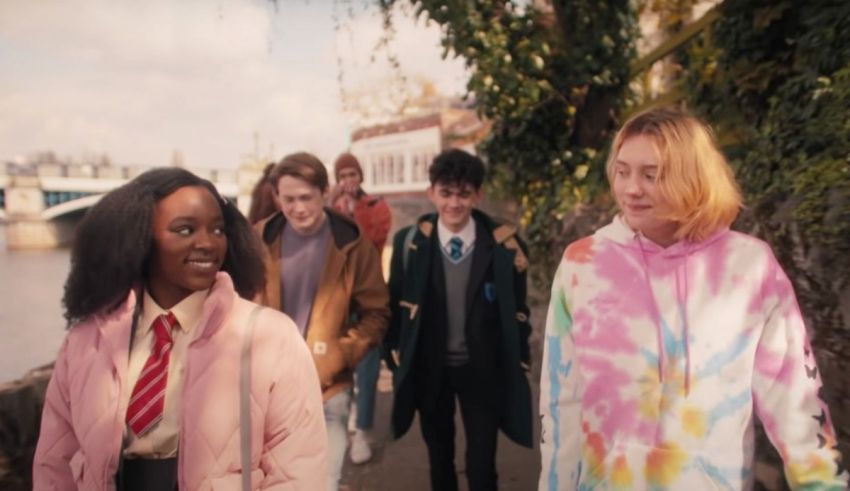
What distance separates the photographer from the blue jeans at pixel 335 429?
2.39 meters

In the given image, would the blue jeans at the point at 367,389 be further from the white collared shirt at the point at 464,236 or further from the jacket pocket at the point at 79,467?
the jacket pocket at the point at 79,467

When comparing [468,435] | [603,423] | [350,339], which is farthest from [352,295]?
[603,423]

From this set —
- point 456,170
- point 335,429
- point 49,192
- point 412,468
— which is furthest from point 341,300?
point 49,192

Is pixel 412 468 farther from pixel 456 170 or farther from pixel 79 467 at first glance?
pixel 79 467

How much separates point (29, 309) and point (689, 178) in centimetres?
2692

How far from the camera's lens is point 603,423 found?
1375mm

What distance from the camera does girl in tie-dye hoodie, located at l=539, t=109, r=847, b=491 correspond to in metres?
1.29

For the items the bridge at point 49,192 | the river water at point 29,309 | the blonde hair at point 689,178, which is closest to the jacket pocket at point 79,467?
the blonde hair at point 689,178

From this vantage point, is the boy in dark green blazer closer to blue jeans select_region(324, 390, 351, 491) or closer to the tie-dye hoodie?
blue jeans select_region(324, 390, 351, 491)

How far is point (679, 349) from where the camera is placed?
1330 millimetres

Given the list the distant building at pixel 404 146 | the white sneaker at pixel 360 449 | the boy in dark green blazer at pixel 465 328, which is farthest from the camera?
the distant building at pixel 404 146

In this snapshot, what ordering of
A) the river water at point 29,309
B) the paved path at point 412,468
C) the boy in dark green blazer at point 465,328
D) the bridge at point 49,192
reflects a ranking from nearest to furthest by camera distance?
1. the boy in dark green blazer at point 465,328
2. the paved path at point 412,468
3. the river water at point 29,309
4. the bridge at point 49,192

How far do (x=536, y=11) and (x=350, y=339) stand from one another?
4411 millimetres

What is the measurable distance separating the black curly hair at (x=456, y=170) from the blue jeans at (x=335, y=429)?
1025 millimetres
